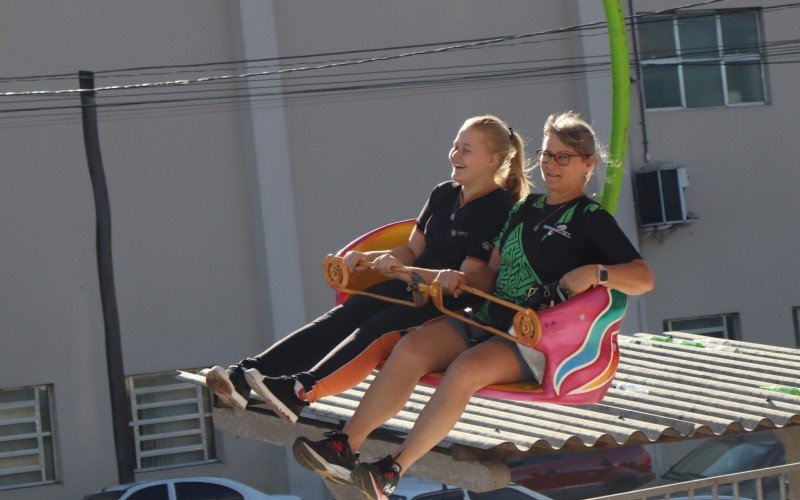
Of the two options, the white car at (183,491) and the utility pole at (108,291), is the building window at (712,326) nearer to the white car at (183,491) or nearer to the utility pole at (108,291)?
the white car at (183,491)

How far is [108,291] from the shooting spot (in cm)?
1380

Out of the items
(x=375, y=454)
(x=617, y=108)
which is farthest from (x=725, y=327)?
(x=617, y=108)

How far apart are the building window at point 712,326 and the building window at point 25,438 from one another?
7.47 meters

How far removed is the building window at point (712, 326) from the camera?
1653 cm

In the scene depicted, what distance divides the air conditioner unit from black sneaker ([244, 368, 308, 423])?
10.9 metres

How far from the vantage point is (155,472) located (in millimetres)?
14773

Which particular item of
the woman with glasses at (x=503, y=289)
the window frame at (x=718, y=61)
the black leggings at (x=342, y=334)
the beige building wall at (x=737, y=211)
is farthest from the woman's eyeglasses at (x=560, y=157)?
the window frame at (x=718, y=61)

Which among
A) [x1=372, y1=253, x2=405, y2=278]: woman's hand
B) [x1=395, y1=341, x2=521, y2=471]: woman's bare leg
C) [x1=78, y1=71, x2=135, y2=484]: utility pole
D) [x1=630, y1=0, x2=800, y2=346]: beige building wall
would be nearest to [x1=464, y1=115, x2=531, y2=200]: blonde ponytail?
[x1=372, y1=253, x2=405, y2=278]: woman's hand

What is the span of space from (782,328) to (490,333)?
11844mm

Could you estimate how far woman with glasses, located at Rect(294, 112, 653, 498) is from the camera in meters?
5.06

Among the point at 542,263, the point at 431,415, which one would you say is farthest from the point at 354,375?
the point at 542,263

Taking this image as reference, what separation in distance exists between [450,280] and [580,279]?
51cm

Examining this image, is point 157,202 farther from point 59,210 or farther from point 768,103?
point 768,103

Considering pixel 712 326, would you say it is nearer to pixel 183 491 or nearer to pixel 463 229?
pixel 183 491
